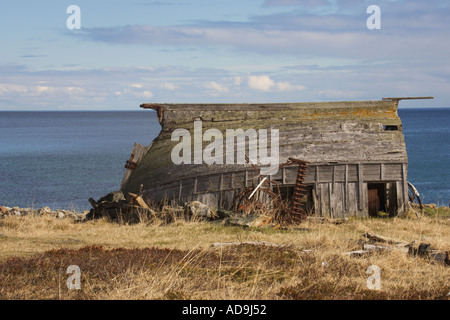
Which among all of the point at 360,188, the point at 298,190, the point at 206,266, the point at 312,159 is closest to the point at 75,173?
the point at 312,159

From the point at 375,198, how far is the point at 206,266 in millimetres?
11625

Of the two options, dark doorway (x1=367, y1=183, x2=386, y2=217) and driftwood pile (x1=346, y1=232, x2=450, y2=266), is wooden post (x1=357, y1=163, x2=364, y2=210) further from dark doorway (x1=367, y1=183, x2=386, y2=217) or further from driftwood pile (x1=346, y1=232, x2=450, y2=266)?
driftwood pile (x1=346, y1=232, x2=450, y2=266)

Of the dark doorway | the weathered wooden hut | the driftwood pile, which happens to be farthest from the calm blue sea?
the driftwood pile

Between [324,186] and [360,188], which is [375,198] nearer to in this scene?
[360,188]

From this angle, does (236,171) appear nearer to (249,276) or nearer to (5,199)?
(249,276)

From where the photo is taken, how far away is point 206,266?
10953mm

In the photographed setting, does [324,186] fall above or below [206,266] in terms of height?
above

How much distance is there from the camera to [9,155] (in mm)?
74750

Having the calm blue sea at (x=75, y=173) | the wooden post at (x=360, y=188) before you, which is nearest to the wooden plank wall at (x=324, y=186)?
the wooden post at (x=360, y=188)

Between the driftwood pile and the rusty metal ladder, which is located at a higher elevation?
the rusty metal ladder

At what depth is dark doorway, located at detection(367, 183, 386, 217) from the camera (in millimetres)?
20578

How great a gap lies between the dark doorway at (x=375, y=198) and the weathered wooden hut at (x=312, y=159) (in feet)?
0.13

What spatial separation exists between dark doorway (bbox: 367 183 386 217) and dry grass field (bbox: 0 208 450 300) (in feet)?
12.7
